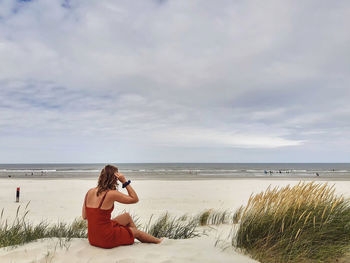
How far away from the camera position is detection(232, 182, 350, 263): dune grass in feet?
12.3

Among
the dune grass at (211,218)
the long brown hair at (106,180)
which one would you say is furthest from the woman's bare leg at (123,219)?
the dune grass at (211,218)

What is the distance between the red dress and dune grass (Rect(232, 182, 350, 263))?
6.19 ft

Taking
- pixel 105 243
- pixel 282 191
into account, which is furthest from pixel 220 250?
pixel 105 243

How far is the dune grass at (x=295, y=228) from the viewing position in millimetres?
3756

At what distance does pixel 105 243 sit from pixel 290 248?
2721 mm

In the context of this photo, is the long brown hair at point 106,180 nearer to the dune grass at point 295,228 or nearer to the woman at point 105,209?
the woman at point 105,209

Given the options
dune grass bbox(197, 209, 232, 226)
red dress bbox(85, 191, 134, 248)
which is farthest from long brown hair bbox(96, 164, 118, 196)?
dune grass bbox(197, 209, 232, 226)

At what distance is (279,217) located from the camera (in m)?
4.07

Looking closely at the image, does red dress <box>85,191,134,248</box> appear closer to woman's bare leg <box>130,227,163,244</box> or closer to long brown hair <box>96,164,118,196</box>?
long brown hair <box>96,164,118,196</box>

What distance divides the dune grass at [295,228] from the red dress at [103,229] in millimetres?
1887

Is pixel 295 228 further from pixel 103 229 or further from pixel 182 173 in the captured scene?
pixel 182 173

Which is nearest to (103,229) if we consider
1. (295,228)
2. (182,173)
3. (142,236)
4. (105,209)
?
(105,209)

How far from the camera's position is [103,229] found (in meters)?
4.05

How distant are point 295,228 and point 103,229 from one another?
9.46 feet
